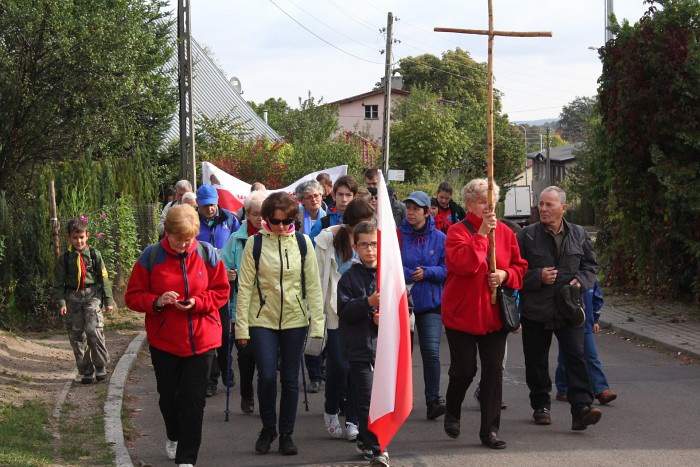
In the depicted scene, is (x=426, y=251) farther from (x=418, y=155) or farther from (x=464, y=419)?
(x=418, y=155)

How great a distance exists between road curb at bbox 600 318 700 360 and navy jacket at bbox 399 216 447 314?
166 inches

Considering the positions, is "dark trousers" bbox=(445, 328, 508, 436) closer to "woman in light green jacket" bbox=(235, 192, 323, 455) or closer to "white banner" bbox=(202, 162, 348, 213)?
"woman in light green jacket" bbox=(235, 192, 323, 455)

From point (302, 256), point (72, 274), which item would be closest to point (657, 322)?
point (72, 274)

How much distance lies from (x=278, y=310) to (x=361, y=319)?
0.60 meters

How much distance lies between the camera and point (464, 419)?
836 centimetres

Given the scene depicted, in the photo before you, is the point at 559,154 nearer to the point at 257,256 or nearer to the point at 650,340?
the point at 650,340

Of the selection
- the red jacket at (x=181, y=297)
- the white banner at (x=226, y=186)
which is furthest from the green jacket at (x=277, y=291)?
the white banner at (x=226, y=186)

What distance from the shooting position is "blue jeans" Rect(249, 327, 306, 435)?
7.20m

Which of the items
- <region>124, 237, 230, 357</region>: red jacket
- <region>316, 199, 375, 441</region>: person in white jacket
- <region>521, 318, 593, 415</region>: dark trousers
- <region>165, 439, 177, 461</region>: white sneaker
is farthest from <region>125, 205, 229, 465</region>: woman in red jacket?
<region>521, 318, 593, 415</region>: dark trousers

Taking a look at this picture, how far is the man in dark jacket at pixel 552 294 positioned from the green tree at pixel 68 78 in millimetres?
12454

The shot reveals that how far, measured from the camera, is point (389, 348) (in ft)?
21.4

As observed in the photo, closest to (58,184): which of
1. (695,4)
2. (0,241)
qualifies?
(0,241)

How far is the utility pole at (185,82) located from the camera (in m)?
19.8

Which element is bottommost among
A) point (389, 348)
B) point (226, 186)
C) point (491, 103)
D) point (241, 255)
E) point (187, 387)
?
point (187, 387)
